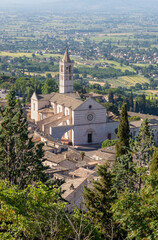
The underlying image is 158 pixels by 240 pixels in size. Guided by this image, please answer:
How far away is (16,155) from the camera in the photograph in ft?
76.1

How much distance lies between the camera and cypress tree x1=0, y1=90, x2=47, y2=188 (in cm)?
2230

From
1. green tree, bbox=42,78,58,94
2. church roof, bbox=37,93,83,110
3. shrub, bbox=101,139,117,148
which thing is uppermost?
church roof, bbox=37,93,83,110

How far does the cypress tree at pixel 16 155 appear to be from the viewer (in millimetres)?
22297

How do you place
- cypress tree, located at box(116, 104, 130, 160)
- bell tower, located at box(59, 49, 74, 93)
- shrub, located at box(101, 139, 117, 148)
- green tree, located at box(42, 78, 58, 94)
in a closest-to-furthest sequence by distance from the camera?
1. cypress tree, located at box(116, 104, 130, 160)
2. shrub, located at box(101, 139, 117, 148)
3. bell tower, located at box(59, 49, 74, 93)
4. green tree, located at box(42, 78, 58, 94)

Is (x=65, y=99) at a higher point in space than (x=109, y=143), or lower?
higher

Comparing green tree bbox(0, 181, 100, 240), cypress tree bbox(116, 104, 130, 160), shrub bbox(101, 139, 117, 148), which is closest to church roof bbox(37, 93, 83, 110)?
shrub bbox(101, 139, 117, 148)

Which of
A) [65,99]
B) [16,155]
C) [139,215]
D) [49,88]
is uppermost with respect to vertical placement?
[139,215]

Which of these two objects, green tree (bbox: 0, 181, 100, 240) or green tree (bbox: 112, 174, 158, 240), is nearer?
green tree (bbox: 0, 181, 100, 240)

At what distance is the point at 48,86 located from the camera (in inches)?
2746

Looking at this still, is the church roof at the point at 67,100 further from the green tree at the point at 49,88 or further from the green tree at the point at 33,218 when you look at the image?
the green tree at the point at 33,218

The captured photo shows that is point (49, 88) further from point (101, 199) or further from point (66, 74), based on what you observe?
point (101, 199)

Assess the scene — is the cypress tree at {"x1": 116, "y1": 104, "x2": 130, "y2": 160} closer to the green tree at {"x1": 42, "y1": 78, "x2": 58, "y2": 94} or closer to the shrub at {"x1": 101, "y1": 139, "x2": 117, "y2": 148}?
the shrub at {"x1": 101, "y1": 139, "x2": 117, "y2": 148}

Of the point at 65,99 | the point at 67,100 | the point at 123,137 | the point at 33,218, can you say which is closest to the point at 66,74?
the point at 65,99

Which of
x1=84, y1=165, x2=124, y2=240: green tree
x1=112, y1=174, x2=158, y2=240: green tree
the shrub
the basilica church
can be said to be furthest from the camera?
the basilica church
